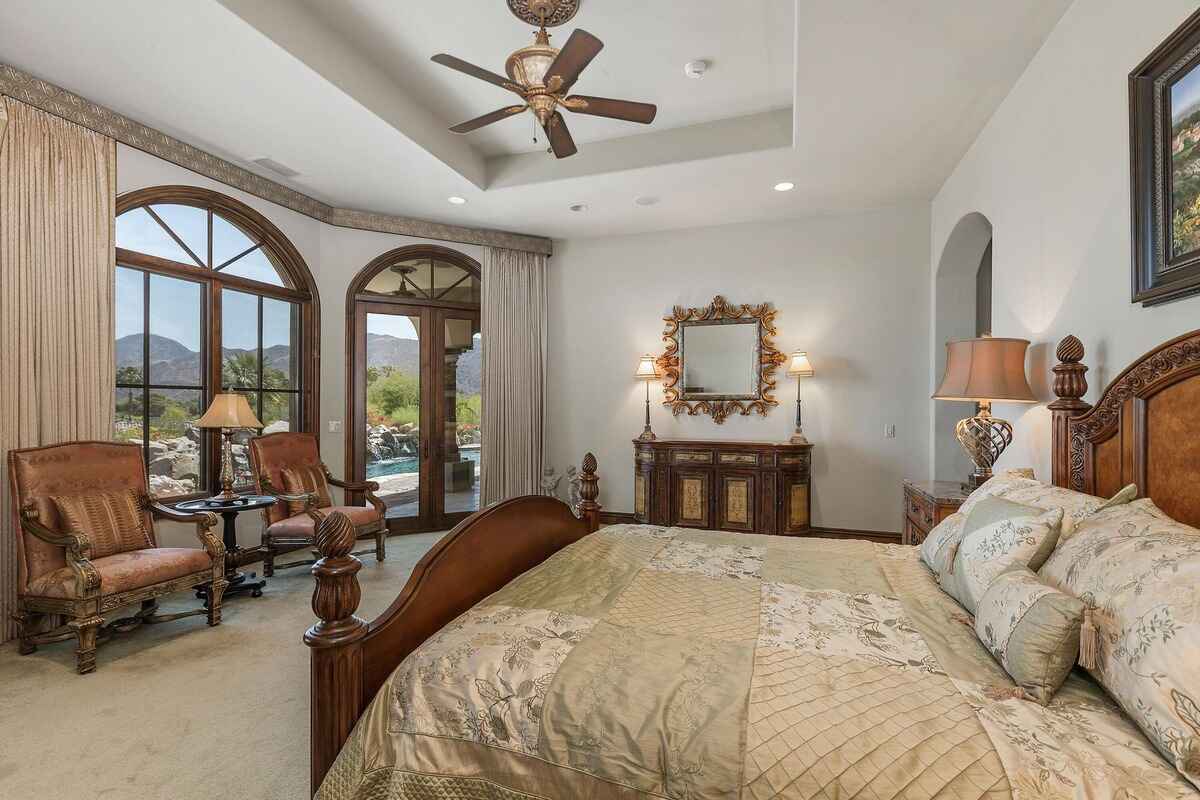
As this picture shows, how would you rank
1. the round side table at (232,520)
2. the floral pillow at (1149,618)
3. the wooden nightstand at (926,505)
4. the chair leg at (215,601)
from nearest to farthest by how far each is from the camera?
the floral pillow at (1149,618) < the wooden nightstand at (926,505) < the chair leg at (215,601) < the round side table at (232,520)

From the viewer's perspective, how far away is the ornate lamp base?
2846mm

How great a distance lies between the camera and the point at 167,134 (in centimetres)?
348

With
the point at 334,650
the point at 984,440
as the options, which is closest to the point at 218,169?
the point at 334,650

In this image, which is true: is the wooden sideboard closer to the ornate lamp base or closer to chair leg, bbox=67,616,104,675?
the ornate lamp base

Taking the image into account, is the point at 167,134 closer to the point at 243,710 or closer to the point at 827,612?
the point at 243,710

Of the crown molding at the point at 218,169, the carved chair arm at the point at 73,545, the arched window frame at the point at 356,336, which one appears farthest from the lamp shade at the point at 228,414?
the crown molding at the point at 218,169

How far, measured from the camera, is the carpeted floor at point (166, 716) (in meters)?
1.80

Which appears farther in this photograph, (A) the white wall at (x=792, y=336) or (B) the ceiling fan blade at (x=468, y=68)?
(A) the white wall at (x=792, y=336)

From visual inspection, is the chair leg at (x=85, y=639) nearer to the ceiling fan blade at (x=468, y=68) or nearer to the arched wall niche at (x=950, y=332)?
the ceiling fan blade at (x=468, y=68)

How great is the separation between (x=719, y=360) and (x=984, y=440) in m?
2.49

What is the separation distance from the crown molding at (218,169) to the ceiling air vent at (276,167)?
0.20m

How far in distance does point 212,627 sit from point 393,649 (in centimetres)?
229

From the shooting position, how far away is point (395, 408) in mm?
5156

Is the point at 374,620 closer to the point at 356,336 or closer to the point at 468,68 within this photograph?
the point at 468,68
